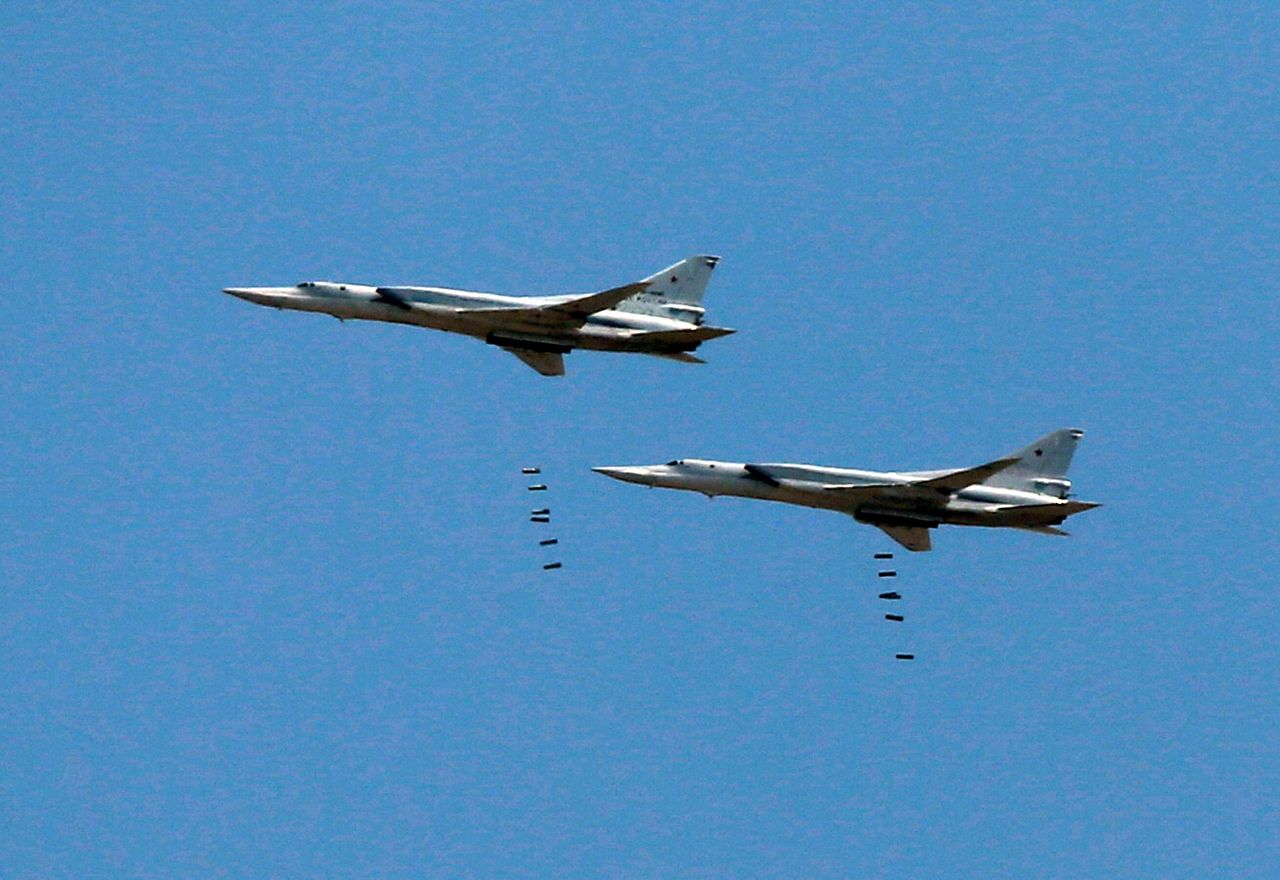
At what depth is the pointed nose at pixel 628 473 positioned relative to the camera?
65.4 m

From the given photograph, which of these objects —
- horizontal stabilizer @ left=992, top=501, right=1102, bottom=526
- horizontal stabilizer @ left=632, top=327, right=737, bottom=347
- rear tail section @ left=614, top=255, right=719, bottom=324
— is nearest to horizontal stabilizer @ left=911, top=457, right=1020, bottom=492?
horizontal stabilizer @ left=992, top=501, right=1102, bottom=526

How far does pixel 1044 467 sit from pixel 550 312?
1680cm

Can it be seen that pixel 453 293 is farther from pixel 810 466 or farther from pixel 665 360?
pixel 810 466

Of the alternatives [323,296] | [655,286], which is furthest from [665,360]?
[323,296]

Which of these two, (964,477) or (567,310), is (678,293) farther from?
(964,477)

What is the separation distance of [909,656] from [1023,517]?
5.65 m

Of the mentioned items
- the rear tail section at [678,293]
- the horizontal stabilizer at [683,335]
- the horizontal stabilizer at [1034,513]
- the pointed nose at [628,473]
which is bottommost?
the horizontal stabilizer at [1034,513]

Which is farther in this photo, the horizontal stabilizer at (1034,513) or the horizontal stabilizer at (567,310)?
the horizontal stabilizer at (567,310)

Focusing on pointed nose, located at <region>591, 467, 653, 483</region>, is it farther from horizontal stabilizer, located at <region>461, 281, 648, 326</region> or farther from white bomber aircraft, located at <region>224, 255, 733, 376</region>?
horizontal stabilizer, located at <region>461, 281, 648, 326</region>

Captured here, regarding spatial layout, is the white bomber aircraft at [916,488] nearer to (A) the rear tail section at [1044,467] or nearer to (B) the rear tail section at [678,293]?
(A) the rear tail section at [1044,467]

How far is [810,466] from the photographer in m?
64.1

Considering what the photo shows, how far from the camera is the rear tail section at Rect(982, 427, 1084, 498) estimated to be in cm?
6469

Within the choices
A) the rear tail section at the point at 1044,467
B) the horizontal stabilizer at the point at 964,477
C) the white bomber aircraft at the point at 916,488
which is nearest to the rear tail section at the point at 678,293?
the white bomber aircraft at the point at 916,488

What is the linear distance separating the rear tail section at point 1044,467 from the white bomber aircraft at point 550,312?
10.2 meters
